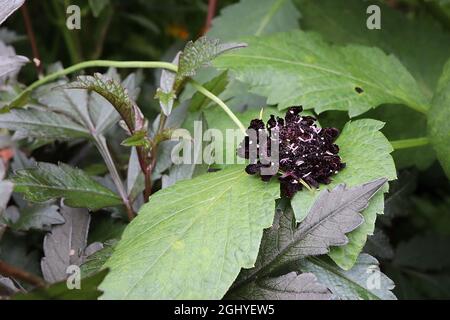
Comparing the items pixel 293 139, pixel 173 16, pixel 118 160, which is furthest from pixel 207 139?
pixel 173 16

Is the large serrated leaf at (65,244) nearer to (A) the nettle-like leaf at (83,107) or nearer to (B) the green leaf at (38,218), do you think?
(B) the green leaf at (38,218)

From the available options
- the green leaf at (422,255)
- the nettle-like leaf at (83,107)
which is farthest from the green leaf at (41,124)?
the green leaf at (422,255)

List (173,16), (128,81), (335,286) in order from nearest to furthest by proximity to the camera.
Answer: (335,286)
(128,81)
(173,16)

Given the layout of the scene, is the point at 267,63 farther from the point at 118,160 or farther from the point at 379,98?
the point at 118,160

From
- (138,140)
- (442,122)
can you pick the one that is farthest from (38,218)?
(442,122)

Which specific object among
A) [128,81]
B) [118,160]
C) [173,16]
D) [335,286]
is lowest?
[335,286]

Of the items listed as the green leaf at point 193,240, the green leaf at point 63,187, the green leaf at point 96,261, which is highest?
the green leaf at point 63,187
